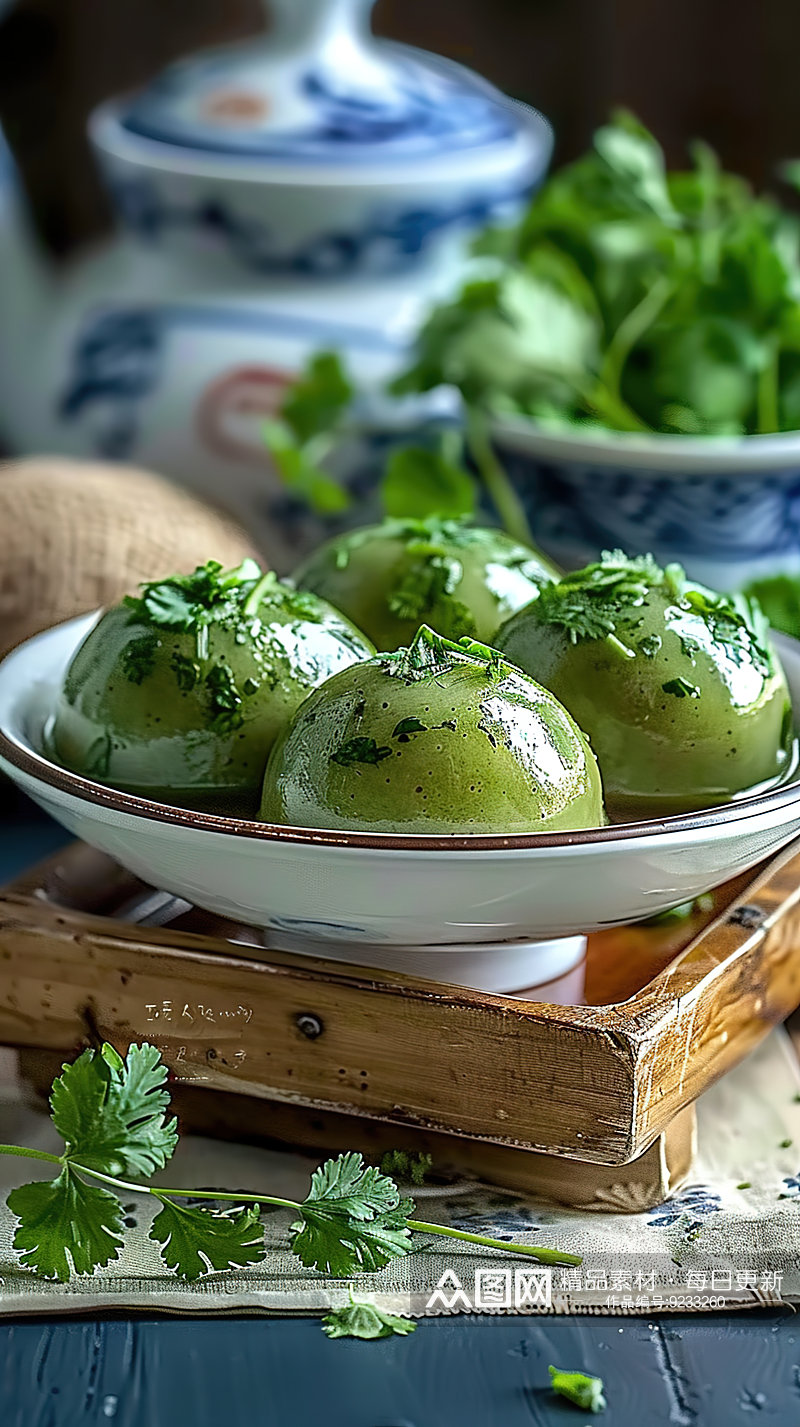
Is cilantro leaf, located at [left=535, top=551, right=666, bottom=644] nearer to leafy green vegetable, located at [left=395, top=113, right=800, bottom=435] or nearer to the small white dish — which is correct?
the small white dish

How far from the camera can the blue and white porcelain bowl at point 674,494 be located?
0.78 metres

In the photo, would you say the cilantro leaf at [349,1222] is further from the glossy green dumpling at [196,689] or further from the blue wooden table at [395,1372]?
the glossy green dumpling at [196,689]

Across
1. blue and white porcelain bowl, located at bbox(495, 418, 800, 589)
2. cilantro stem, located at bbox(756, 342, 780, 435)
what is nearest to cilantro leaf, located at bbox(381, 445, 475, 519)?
blue and white porcelain bowl, located at bbox(495, 418, 800, 589)

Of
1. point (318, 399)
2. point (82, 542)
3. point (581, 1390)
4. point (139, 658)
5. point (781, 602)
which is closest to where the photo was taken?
point (581, 1390)

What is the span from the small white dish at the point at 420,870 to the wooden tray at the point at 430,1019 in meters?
0.02

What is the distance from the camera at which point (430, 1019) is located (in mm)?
482

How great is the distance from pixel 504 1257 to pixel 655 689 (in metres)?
0.17

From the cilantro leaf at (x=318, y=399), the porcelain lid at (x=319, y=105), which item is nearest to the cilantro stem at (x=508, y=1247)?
the cilantro leaf at (x=318, y=399)

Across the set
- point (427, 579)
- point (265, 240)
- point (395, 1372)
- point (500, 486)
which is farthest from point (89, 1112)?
point (265, 240)

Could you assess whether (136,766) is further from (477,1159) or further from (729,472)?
(729,472)

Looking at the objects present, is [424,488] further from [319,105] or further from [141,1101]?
[141,1101]

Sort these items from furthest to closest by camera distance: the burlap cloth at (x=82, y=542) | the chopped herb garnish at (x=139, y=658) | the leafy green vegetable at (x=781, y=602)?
the burlap cloth at (x=82, y=542) → the leafy green vegetable at (x=781, y=602) → the chopped herb garnish at (x=139, y=658)

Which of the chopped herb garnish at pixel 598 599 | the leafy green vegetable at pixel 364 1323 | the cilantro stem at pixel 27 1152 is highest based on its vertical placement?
the chopped herb garnish at pixel 598 599

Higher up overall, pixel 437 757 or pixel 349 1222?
pixel 437 757
